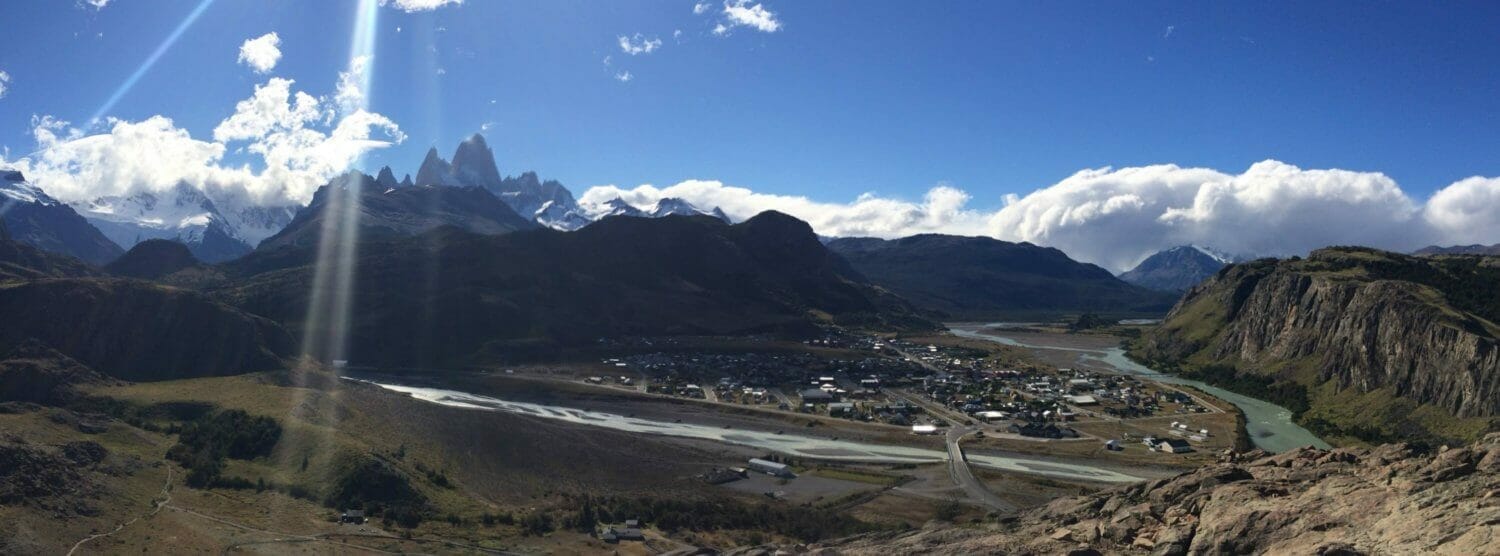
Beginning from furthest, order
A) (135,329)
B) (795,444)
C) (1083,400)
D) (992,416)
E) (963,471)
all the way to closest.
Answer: (1083,400), (135,329), (992,416), (795,444), (963,471)

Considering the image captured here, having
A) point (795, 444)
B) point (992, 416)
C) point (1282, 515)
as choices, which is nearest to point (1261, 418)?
point (992, 416)

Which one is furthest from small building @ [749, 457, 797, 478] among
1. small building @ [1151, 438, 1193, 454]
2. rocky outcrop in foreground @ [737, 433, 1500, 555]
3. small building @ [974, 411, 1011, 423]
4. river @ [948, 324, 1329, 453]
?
river @ [948, 324, 1329, 453]

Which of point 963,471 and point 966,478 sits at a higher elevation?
point 963,471

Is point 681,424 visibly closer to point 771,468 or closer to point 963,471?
point 771,468

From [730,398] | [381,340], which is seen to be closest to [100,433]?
[730,398]

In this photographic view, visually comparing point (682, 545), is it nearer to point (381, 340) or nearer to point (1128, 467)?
point (1128, 467)

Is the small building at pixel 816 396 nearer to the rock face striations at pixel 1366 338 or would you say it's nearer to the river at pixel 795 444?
the river at pixel 795 444

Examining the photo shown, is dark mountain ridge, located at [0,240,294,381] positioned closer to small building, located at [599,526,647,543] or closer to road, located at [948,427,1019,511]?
small building, located at [599,526,647,543]

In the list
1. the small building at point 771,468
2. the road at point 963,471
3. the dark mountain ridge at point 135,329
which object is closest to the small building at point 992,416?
the road at point 963,471
